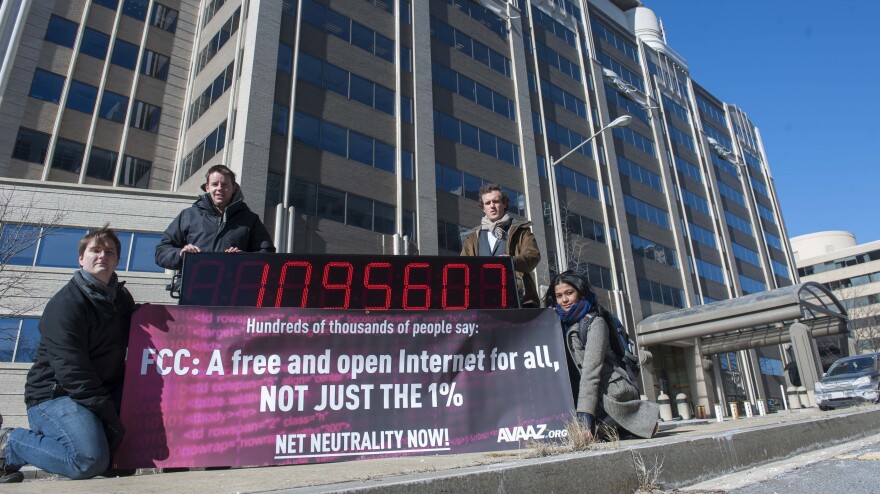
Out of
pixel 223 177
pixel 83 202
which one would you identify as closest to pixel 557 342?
pixel 223 177

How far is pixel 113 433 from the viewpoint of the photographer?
3689 mm

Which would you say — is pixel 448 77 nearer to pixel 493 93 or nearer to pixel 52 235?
pixel 493 93

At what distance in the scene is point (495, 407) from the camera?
4672 millimetres

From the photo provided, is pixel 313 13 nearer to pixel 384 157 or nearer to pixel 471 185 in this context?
pixel 384 157

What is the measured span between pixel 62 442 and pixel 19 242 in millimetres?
19101

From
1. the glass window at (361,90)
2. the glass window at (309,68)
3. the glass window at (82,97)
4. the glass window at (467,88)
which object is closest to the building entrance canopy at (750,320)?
the glass window at (467,88)

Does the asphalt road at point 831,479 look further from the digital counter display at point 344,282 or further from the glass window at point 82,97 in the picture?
the glass window at point 82,97

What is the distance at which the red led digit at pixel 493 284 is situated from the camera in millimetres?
5242

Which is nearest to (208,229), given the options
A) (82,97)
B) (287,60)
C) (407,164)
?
(287,60)

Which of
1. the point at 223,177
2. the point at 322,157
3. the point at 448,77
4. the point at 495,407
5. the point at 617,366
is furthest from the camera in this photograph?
the point at 448,77

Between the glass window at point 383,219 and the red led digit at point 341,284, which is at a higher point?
the glass window at point 383,219

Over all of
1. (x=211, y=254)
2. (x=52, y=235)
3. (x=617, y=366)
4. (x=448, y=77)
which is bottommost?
(x=617, y=366)

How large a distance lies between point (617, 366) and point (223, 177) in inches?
162

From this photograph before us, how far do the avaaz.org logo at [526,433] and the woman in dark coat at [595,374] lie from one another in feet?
0.81
